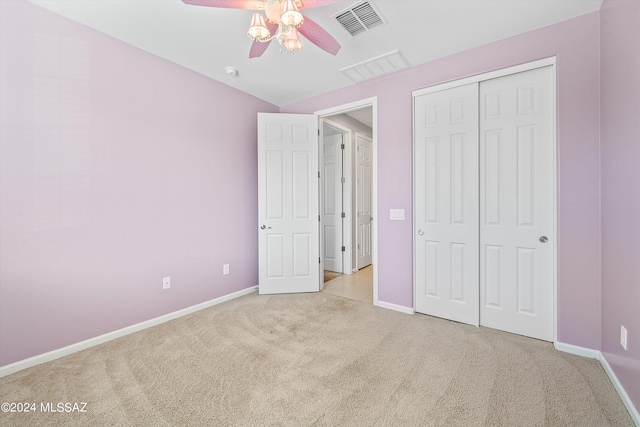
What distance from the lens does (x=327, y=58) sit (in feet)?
8.61

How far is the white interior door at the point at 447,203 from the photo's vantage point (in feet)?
8.14

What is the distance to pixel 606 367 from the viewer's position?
5.87 ft

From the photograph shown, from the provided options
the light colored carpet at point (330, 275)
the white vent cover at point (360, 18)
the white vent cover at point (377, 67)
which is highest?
the white vent cover at point (377, 67)

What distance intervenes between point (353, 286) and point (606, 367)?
8.16 ft

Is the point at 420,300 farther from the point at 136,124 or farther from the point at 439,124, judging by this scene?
the point at 136,124

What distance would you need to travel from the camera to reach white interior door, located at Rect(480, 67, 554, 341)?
2.16 metres

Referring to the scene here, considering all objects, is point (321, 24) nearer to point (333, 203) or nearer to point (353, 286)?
point (333, 203)

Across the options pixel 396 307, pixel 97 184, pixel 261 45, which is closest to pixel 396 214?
pixel 396 307

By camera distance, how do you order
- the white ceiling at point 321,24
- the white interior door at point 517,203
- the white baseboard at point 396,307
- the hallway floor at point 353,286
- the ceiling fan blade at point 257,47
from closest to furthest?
1. the ceiling fan blade at point 257,47
2. the white ceiling at point 321,24
3. the white interior door at point 517,203
4. the white baseboard at point 396,307
5. the hallway floor at point 353,286

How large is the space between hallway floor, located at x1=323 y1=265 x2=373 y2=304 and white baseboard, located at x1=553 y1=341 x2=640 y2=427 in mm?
1707

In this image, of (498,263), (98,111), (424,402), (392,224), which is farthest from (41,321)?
(498,263)

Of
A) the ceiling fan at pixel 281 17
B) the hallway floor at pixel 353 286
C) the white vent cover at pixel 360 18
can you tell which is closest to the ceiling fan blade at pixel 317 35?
the ceiling fan at pixel 281 17

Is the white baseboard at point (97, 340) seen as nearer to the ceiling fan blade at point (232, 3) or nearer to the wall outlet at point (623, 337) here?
the ceiling fan blade at point (232, 3)

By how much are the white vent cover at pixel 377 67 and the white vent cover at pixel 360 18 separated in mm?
446
